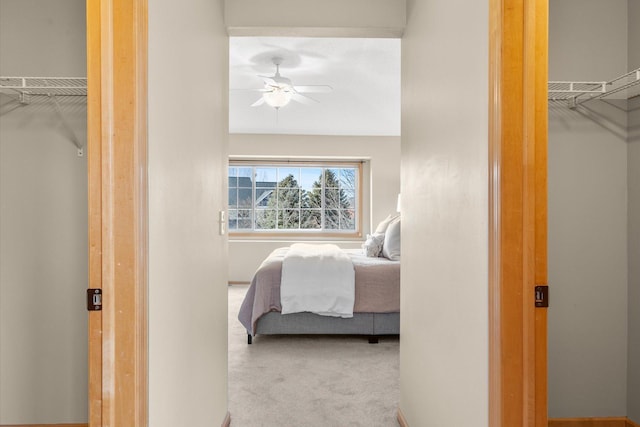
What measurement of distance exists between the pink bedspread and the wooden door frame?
96.2 inches

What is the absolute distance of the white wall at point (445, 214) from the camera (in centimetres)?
129

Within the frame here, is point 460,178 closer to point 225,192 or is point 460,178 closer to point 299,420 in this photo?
point 225,192

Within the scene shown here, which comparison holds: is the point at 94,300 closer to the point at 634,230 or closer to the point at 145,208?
the point at 145,208

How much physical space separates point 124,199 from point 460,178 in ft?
3.65

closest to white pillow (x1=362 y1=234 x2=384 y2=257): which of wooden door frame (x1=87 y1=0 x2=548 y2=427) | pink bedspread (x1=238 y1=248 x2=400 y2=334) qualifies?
pink bedspread (x1=238 y1=248 x2=400 y2=334)

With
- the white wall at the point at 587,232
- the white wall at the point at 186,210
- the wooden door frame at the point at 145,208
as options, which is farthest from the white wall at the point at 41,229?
the white wall at the point at 587,232

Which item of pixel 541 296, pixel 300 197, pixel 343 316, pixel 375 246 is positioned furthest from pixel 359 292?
pixel 300 197

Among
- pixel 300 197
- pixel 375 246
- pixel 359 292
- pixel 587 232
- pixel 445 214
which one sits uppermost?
pixel 300 197

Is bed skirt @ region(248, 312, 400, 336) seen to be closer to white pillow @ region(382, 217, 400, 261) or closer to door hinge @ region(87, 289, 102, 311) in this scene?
white pillow @ region(382, 217, 400, 261)

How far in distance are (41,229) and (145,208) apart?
49.8 inches

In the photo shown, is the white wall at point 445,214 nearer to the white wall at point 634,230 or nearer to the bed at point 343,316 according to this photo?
the white wall at point 634,230

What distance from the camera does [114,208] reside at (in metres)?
1.12

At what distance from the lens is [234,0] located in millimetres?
2209

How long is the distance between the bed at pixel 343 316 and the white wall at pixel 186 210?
145 cm
